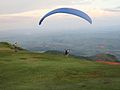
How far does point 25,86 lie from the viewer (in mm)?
41062

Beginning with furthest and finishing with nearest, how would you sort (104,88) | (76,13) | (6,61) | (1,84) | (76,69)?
(6,61)
(76,69)
(76,13)
(1,84)
(104,88)

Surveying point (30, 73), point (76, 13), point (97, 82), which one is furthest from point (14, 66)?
point (97, 82)

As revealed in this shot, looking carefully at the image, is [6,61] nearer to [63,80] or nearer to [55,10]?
[55,10]

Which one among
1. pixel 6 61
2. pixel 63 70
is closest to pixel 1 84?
pixel 63 70

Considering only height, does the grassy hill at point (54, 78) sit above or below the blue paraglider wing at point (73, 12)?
below

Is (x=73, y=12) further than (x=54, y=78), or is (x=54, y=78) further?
(x=73, y=12)

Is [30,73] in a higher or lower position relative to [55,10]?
lower

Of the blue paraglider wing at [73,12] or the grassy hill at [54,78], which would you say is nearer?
the grassy hill at [54,78]

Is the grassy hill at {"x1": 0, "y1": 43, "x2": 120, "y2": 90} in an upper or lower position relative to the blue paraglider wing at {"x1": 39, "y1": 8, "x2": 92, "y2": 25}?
lower

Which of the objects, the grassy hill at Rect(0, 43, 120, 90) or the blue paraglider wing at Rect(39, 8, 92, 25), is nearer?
the grassy hill at Rect(0, 43, 120, 90)

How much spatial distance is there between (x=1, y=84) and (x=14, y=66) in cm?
1395

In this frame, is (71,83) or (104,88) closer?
(104,88)

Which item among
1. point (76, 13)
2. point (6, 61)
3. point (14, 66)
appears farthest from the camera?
point (6, 61)

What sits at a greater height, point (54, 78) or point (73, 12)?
point (73, 12)
